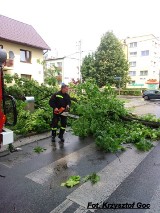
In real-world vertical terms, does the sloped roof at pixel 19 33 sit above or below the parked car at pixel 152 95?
above

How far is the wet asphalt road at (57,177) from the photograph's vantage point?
3383 millimetres

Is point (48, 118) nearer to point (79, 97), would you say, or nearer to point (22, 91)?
point (79, 97)

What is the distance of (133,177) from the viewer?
4.32 meters

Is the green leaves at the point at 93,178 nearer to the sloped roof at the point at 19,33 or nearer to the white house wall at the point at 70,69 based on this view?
the sloped roof at the point at 19,33

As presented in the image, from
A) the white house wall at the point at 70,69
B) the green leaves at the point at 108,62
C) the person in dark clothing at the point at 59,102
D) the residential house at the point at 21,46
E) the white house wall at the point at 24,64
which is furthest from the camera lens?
the white house wall at the point at 70,69

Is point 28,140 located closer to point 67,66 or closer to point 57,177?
point 57,177

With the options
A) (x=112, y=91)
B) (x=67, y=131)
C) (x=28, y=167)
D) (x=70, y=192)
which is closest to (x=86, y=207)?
(x=70, y=192)

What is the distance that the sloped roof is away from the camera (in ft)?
77.7

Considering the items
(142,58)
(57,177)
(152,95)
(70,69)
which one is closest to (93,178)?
(57,177)

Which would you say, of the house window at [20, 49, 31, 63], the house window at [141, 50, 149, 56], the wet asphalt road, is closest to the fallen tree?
the wet asphalt road

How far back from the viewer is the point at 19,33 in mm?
25562

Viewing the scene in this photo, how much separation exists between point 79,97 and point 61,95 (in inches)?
61.9

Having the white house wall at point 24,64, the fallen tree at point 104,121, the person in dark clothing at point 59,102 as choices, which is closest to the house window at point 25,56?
the white house wall at point 24,64

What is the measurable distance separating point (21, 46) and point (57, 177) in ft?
76.6
